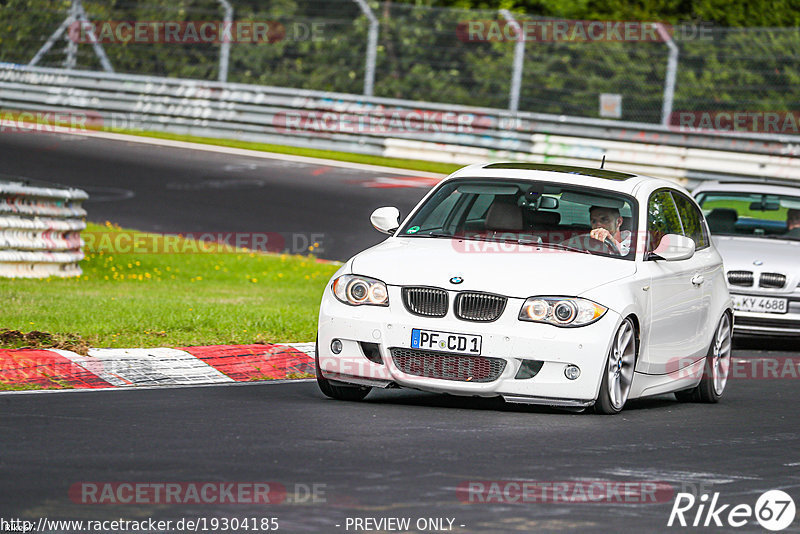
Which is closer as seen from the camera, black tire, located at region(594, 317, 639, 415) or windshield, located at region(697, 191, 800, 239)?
black tire, located at region(594, 317, 639, 415)

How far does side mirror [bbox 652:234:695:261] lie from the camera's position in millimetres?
10188

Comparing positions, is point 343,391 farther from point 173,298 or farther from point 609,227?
point 173,298

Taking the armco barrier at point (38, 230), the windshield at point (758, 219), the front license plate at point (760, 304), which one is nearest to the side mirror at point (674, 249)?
the front license plate at point (760, 304)

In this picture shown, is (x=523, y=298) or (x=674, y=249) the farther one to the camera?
(x=674, y=249)

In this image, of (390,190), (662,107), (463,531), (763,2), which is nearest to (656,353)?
(463,531)

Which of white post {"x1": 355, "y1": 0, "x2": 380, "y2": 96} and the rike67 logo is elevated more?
white post {"x1": 355, "y1": 0, "x2": 380, "y2": 96}

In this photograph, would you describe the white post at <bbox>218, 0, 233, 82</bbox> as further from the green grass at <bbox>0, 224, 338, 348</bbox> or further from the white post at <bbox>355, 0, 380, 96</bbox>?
the green grass at <bbox>0, 224, 338, 348</bbox>

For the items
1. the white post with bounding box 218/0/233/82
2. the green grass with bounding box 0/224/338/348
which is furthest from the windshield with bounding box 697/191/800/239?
the white post with bounding box 218/0/233/82

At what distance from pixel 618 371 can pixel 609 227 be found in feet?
3.92

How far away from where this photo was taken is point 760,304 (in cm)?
1495

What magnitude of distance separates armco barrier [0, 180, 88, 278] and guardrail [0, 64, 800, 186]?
12.4 metres

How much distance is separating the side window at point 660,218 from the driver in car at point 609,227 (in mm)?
197

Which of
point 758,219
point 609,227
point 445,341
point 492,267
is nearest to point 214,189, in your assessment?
point 758,219

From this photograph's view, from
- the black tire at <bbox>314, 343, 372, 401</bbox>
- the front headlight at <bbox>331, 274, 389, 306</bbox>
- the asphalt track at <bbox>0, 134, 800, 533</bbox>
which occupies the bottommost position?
the black tire at <bbox>314, 343, 372, 401</bbox>
